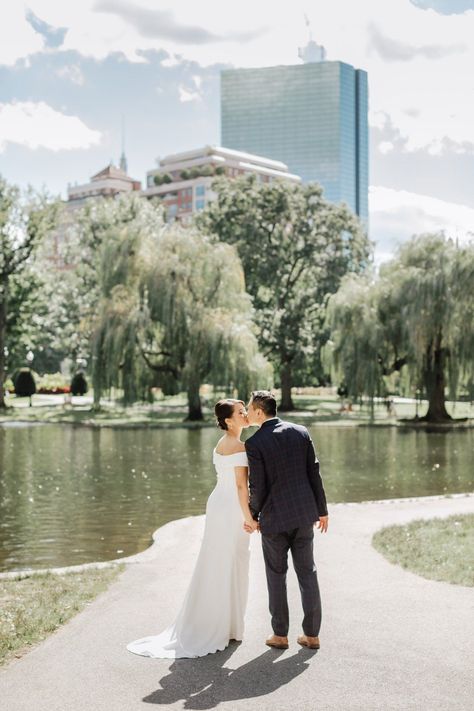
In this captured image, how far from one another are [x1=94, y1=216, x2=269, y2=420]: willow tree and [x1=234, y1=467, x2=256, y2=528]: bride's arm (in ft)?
94.8

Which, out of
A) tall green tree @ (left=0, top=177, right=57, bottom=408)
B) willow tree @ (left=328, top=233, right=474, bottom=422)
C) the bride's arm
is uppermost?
tall green tree @ (left=0, top=177, right=57, bottom=408)

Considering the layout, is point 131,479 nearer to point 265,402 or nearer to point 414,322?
point 265,402

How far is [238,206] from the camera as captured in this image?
50969 millimetres

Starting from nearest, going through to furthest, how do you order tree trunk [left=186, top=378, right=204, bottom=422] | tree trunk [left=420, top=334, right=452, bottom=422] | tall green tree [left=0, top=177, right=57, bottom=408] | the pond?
the pond → tree trunk [left=420, top=334, right=452, bottom=422] → tree trunk [left=186, top=378, right=204, bottom=422] → tall green tree [left=0, top=177, right=57, bottom=408]

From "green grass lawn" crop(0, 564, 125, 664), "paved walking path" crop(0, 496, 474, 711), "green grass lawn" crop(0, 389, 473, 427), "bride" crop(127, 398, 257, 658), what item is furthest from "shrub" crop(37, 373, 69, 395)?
"bride" crop(127, 398, 257, 658)

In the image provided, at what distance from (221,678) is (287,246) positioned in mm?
46247

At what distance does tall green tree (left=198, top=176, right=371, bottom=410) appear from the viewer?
49.0m

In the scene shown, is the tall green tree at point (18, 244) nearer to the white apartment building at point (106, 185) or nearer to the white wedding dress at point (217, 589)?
the white wedding dress at point (217, 589)

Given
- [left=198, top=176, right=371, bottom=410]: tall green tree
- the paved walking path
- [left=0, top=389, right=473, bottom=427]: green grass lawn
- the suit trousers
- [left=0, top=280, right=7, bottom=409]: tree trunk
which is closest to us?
the paved walking path

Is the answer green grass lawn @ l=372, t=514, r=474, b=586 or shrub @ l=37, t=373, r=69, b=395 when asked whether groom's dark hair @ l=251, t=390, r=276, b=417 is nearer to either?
green grass lawn @ l=372, t=514, r=474, b=586

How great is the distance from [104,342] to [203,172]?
11109cm

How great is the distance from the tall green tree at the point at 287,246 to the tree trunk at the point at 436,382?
1158cm

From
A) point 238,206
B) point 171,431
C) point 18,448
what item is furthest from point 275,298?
point 18,448

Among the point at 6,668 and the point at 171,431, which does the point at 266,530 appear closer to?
the point at 6,668
